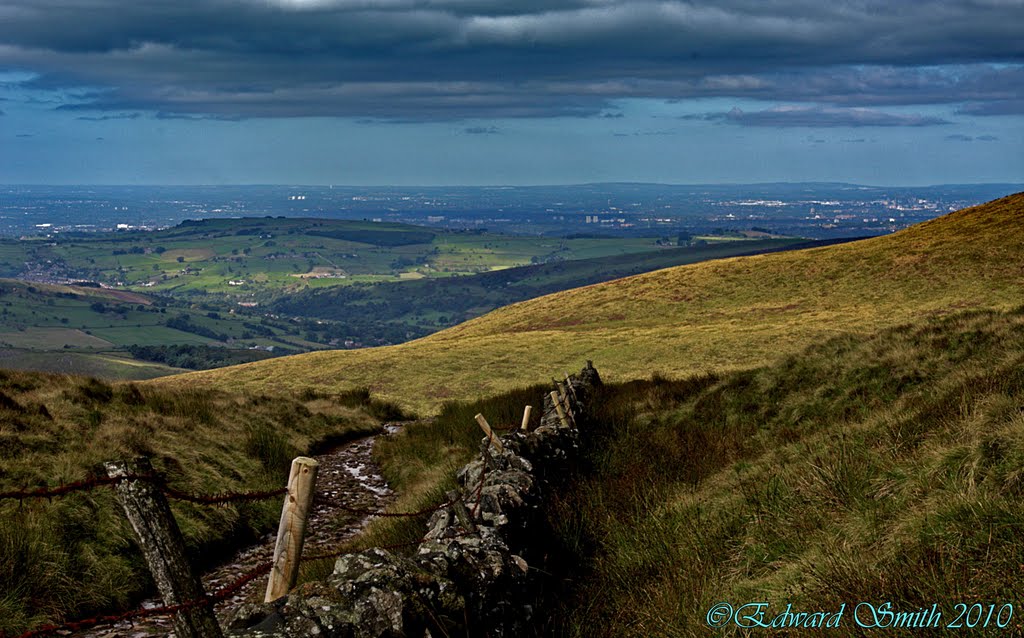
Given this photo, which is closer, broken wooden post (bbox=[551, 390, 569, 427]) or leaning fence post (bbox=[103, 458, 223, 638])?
leaning fence post (bbox=[103, 458, 223, 638])

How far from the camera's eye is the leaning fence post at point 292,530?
6.22 meters

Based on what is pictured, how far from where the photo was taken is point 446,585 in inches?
258

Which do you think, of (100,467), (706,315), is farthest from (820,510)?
(706,315)

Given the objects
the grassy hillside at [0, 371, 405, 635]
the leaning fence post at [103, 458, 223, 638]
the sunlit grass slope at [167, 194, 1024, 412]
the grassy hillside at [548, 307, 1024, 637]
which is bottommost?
the sunlit grass slope at [167, 194, 1024, 412]

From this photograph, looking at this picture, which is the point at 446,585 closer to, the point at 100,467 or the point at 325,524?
the point at 325,524

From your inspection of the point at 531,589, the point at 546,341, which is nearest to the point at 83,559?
the point at 531,589

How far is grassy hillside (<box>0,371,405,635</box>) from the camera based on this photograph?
9.27 meters

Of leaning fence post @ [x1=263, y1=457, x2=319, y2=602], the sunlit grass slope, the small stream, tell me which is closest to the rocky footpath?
leaning fence post @ [x1=263, y1=457, x2=319, y2=602]

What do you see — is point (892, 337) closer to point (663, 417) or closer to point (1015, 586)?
point (663, 417)

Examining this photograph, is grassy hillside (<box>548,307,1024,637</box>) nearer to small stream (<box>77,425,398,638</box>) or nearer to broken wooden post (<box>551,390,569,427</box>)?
broken wooden post (<box>551,390,569,427</box>)

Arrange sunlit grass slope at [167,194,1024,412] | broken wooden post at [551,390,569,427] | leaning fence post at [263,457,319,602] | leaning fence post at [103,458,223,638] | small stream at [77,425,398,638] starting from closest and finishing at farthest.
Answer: leaning fence post at [103,458,223,638], leaning fence post at [263,457,319,602], small stream at [77,425,398,638], broken wooden post at [551,390,569,427], sunlit grass slope at [167,194,1024,412]

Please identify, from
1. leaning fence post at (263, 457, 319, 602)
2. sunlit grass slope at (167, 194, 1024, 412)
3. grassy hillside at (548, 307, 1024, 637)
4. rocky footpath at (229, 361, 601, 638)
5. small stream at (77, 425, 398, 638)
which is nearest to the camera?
rocky footpath at (229, 361, 601, 638)

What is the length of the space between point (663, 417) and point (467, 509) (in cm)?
1136

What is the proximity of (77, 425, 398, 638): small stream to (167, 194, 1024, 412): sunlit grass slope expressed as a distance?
19.2m
